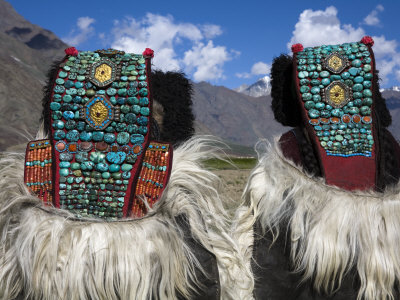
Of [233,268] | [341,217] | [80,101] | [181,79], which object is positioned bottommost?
[233,268]

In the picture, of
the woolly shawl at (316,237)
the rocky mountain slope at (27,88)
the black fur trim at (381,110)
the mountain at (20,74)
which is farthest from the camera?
the mountain at (20,74)

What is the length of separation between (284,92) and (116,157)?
0.74 metres

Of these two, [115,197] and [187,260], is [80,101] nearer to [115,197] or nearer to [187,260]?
[115,197]

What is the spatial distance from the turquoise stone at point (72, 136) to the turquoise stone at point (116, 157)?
0.14 metres

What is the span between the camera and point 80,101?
4.69 feet

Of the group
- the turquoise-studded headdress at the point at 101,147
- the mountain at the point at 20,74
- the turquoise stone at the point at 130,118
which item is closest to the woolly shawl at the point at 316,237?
the turquoise-studded headdress at the point at 101,147

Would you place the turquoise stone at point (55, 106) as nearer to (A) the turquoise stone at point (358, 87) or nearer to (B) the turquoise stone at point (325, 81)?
(B) the turquoise stone at point (325, 81)

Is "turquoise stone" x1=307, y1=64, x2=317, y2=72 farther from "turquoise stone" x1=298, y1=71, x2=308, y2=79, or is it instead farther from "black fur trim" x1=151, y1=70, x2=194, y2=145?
"black fur trim" x1=151, y1=70, x2=194, y2=145

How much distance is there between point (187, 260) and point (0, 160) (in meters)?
0.76

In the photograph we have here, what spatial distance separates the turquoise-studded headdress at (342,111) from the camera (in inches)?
55.7

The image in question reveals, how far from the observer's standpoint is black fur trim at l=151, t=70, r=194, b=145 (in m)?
1.65

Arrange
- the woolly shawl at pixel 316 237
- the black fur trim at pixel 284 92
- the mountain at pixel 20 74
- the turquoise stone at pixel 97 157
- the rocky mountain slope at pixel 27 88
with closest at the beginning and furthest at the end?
1. the woolly shawl at pixel 316 237
2. the turquoise stone at pixel 97 157
3. the black fur trim at pixel 284 92
4. the rocky mountain slope at pixel 27 88
5. the mountain at pixel 20 74

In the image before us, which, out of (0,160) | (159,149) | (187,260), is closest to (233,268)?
(187,260)

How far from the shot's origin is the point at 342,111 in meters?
1.46
